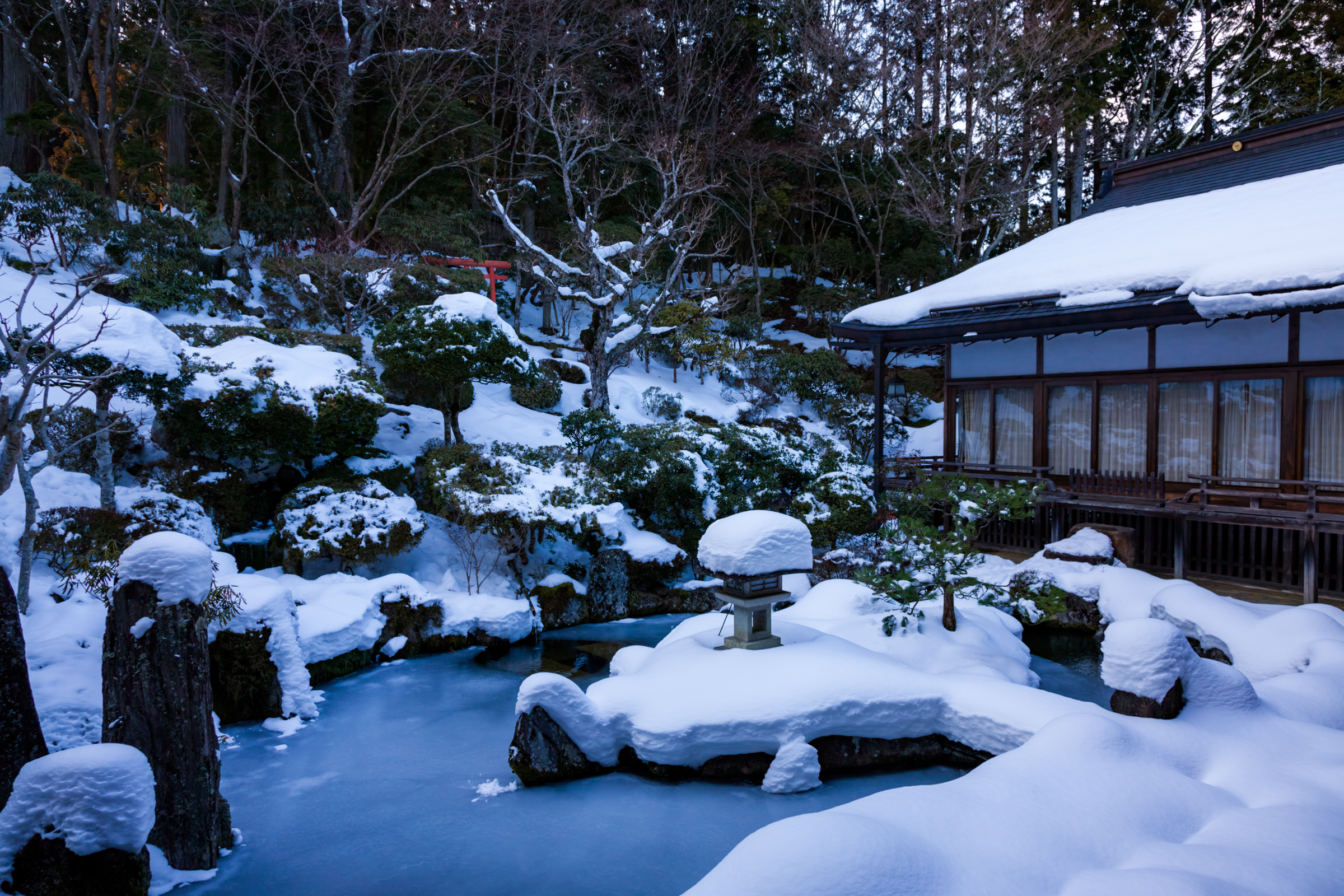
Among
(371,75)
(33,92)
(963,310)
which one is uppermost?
(371,75)

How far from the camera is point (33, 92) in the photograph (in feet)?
61.4

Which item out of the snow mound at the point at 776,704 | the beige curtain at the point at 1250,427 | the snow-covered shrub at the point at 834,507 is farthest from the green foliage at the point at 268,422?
the beige curtain at the point at 1250,427

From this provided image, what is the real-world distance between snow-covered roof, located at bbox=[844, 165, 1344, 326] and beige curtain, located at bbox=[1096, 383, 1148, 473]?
75.3 inches

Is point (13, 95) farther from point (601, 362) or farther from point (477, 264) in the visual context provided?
point (601, 362)

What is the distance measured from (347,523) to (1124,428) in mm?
12051

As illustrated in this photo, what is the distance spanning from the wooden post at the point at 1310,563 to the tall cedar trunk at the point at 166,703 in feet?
38.6

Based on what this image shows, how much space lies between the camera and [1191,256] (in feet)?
34.1

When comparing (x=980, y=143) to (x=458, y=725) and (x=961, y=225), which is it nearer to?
(x=961, y=225)

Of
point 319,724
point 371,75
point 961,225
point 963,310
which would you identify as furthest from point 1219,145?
point 371,75

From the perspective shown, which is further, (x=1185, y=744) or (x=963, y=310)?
(x=963, y=310)

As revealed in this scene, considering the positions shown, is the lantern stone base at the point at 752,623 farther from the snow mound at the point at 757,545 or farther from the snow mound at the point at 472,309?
the snow mound at the point at 472,309

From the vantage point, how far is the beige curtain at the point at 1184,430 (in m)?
10.8

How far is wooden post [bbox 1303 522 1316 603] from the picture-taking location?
9.02 metres

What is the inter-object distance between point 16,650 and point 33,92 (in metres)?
21.9
